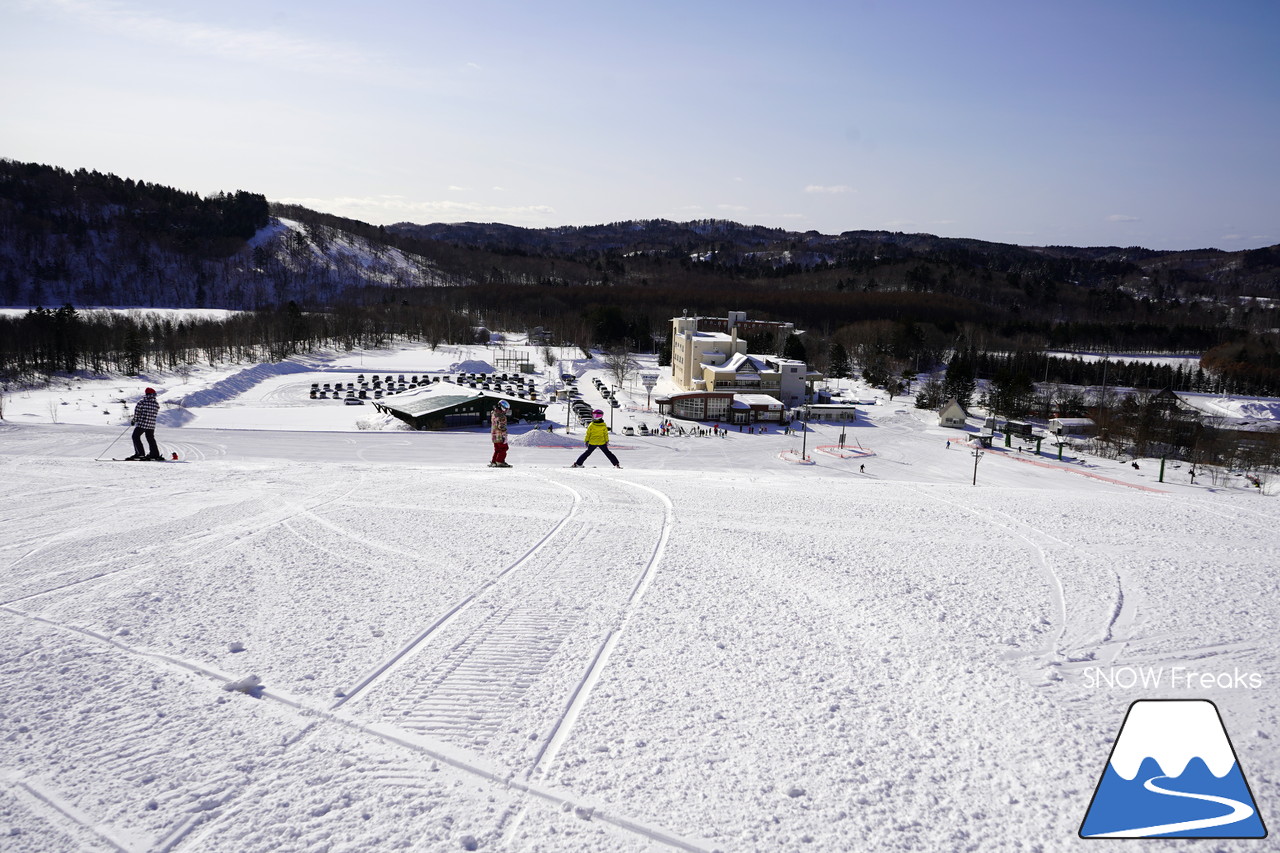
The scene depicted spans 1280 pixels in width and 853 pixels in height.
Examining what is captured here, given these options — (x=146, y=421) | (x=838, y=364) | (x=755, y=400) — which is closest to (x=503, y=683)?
(x=146, y=421)

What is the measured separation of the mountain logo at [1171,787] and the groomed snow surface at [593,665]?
11 cm

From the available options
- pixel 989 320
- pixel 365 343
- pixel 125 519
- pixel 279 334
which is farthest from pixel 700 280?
pixel 125 519

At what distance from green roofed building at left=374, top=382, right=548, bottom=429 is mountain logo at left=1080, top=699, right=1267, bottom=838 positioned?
2850cm

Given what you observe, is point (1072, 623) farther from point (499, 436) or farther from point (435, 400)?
point (435, 400)

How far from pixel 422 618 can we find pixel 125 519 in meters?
5.19

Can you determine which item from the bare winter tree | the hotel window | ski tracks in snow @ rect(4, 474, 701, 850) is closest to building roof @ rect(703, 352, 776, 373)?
the hotel window

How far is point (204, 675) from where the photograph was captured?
14.5 ft

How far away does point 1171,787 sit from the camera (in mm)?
3443

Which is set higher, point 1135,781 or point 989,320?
point 989,320

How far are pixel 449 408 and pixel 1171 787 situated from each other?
3001cm

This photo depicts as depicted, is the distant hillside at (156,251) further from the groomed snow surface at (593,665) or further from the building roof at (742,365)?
the groomed snow surface at (593,665)

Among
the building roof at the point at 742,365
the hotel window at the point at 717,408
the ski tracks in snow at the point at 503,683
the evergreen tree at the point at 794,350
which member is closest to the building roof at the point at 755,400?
the hotel window at the point at 717,408

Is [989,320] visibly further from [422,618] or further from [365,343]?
[422,618]

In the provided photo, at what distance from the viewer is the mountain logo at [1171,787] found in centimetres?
330
